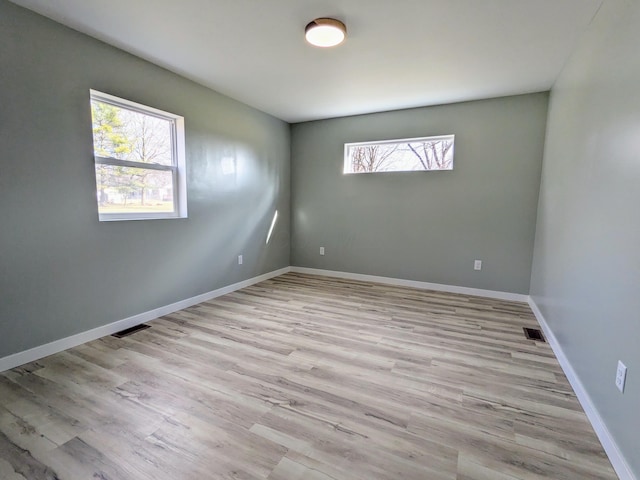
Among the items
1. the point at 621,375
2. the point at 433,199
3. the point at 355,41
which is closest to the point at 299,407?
the point at 621,375

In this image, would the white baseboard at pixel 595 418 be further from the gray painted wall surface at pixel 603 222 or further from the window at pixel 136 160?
the window at pixel 136 160

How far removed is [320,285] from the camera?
4.32 meters

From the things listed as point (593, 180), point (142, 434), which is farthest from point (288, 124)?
point (142, 434)

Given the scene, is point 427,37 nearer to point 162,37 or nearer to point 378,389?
point 162,37

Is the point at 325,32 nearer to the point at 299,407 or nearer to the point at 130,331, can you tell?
the point at 299,407

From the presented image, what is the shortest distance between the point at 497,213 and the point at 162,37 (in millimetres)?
3924

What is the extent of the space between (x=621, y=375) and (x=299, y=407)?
1.57m

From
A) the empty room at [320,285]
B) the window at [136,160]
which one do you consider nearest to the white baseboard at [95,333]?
the empty room at [320,285]

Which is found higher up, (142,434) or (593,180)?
(593,180)

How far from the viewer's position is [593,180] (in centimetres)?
182

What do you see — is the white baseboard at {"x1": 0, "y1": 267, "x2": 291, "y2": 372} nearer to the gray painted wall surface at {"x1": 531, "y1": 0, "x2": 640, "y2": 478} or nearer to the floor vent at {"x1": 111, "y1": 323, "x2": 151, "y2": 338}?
the floor vent at {"x1": 111, "y1": 323, "x2": 151, "y2": 338}

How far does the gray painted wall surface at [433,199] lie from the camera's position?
3547 millimetres

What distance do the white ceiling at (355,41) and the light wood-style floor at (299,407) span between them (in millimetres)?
2467

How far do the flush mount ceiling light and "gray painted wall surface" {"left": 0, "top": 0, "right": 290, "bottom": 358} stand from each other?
5.40 feet
